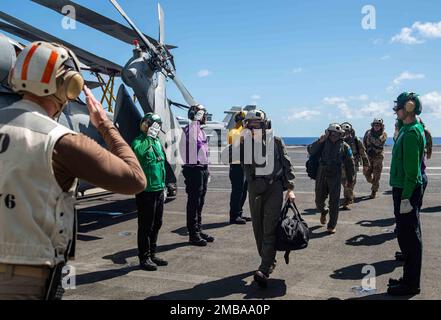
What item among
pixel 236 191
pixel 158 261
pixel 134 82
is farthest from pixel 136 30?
pixel 158 261

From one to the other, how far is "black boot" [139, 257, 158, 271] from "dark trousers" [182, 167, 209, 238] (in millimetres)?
1284

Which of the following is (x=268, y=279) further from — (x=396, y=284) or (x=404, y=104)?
(x=404, y=104)

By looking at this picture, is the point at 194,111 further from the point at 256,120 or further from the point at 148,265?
the point at 148,265

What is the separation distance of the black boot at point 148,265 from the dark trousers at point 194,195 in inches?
50.5

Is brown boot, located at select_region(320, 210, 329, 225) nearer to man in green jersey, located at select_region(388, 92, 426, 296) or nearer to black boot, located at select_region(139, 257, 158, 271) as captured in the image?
man in green jersey, located at select_region(388, 92, 426, 296)

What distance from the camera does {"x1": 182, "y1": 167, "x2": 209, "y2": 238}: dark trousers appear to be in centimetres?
661

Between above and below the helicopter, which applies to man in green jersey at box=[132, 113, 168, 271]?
below

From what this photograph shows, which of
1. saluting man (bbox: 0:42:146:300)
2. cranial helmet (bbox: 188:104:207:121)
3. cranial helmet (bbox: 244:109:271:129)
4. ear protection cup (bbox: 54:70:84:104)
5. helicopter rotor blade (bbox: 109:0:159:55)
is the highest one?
helicopter rotor blade (bbox: 109:0:159:55)

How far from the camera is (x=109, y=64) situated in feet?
41.9

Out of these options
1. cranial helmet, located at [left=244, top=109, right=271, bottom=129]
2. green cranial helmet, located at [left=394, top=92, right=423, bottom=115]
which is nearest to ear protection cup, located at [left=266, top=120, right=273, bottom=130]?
cranial helmet, located at [left=244, top=109, right=271, bottom=129]

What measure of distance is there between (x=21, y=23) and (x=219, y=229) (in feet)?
24.7

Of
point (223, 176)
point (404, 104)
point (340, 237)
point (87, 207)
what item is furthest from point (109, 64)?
point (404, 104)

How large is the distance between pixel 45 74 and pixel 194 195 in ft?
16.1

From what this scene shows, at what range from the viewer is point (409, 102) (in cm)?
452
